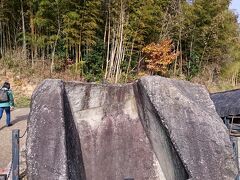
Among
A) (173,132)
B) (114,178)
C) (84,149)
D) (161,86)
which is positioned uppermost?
(161,86)

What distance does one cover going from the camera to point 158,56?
49.1 ft

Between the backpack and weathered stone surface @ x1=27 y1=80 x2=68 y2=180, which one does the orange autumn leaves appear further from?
weathered stone surface @ x1=27 y1=80 x2=68 y2=180

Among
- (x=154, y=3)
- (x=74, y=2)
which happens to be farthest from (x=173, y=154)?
(x=154, y=3)

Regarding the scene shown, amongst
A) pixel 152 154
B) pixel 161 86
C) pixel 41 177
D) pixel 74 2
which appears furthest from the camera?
pixel 74 2

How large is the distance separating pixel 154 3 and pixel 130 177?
11.7m

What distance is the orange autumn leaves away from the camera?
14.6 m

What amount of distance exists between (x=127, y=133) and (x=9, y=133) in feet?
16.1

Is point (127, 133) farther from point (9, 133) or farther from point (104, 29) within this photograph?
point (104, 29)

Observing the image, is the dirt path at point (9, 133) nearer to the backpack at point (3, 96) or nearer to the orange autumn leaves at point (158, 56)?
the backpack at point (3, 96)

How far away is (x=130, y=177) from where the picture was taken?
340 centimetres

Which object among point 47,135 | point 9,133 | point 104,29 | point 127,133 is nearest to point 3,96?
point 9,133

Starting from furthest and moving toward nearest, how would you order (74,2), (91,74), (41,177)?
1. (91,74)
2. (74,2)
3. (41,177)

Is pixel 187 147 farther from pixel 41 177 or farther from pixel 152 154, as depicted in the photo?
pixel 41 177

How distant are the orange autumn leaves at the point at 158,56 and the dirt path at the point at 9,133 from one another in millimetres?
5804
